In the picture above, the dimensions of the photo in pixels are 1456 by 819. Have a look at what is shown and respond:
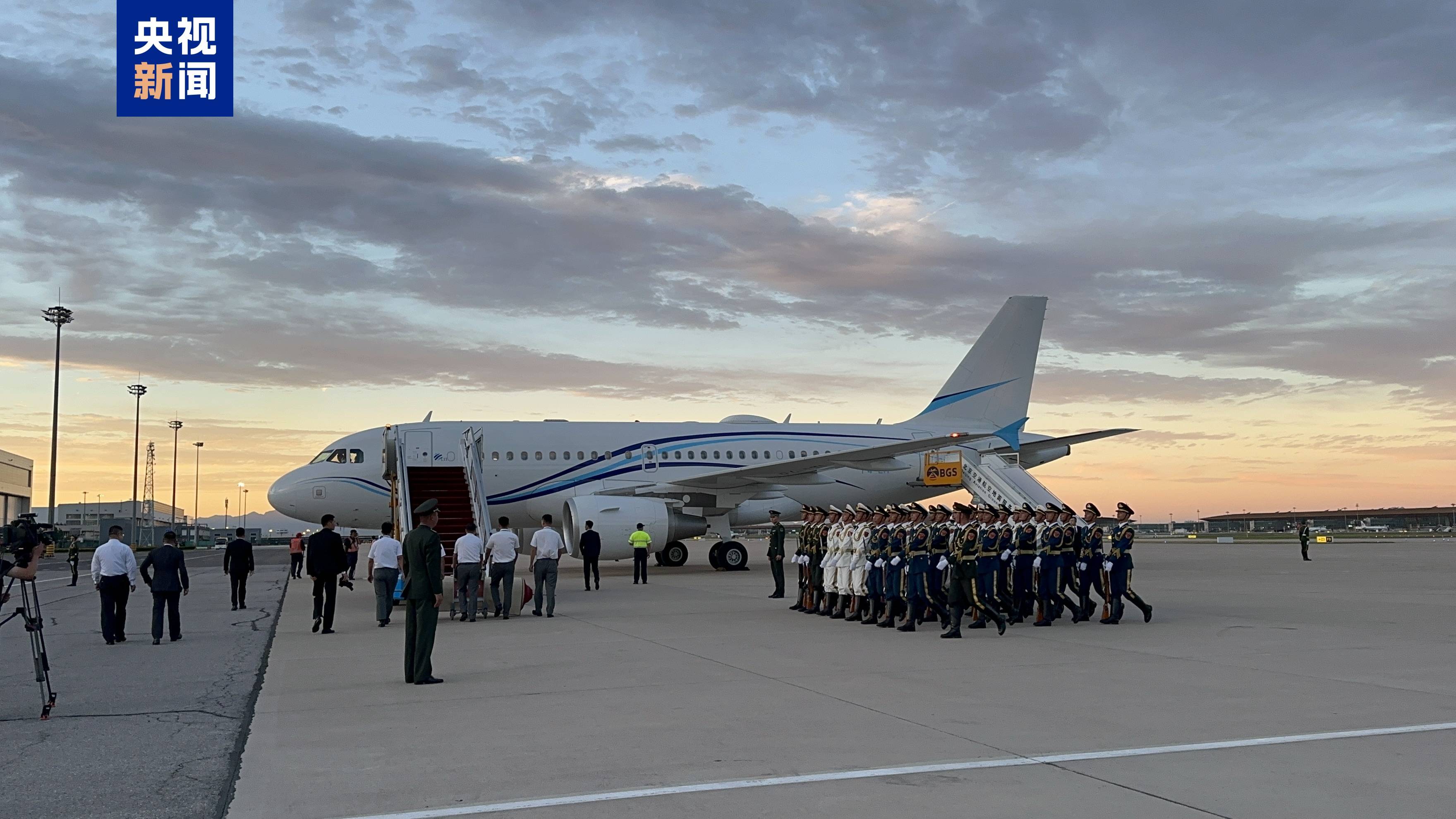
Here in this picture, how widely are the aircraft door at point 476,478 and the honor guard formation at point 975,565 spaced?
24.0 ft

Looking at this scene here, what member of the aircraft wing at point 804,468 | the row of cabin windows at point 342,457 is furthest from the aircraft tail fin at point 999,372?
the row of cabin windows at point 342,457

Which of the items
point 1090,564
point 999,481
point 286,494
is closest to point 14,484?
point 286,494

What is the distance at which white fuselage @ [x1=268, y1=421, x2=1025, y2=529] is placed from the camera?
2553 cm

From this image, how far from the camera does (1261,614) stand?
47.3ft

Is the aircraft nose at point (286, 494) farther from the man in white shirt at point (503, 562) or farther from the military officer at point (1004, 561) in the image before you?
the military officer at point (1004, 561)

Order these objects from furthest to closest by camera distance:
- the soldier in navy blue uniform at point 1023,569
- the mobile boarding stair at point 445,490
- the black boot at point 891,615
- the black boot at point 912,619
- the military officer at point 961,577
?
the mobile boarding stair at point 445,490, the soldier in navy blue uniform at point 1023,569, the black boot at point 891,615, the black boot at point 912,619, the military officer at point 961,577

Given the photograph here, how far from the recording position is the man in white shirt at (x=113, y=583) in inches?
524

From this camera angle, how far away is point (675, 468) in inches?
1085

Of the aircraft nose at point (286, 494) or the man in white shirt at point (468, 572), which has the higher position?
the aircraft nose at point (286, 494)

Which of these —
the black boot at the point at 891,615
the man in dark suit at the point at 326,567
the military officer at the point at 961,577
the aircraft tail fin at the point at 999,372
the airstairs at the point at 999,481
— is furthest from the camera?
the aircraft tail fin at the point at 999,372

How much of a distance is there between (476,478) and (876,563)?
909 centimetres

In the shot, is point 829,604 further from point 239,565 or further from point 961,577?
point 239,565

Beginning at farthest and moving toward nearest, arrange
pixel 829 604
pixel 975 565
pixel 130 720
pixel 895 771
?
pixel 829 604 → pixel 975 565 → pixel 130 720 → pixel 895 771

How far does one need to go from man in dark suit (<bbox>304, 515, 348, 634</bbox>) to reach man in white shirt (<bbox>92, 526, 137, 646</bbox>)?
2124 millimetres
